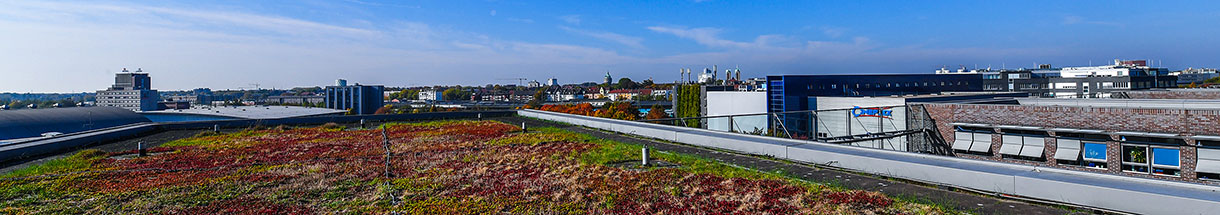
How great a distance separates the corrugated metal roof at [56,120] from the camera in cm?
4162

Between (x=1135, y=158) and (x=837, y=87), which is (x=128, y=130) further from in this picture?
(x=837, y=87)

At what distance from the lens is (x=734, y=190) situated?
1172 centimetres

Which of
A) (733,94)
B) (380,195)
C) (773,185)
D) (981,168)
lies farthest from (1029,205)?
(733,94)

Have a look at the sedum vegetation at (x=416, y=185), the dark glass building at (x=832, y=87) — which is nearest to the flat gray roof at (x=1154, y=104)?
the dark glass building at (x=832, y=87)

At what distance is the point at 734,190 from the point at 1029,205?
15.5 feet

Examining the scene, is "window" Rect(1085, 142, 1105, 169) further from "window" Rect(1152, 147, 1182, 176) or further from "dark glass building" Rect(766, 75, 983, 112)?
"dark glass building" Rect(766, 75, 983, 112)

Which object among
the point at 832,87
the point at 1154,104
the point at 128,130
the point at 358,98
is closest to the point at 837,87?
the point at 832,87

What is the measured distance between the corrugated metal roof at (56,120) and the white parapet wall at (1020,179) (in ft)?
165

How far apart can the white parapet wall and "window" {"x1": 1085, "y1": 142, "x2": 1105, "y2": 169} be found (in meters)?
13.8

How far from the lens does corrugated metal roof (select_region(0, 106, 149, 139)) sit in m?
41.6

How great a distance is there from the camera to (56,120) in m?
45.9

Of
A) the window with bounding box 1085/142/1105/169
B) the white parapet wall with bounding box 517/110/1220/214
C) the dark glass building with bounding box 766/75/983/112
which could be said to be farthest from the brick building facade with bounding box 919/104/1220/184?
the dark glass building with bounding box 766/75/983/112

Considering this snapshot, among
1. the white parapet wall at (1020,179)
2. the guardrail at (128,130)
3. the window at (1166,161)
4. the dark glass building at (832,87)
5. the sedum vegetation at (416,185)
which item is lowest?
the window at (1166,161)

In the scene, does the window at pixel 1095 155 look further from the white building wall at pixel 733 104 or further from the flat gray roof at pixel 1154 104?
the white building wall at pixel 733 104
